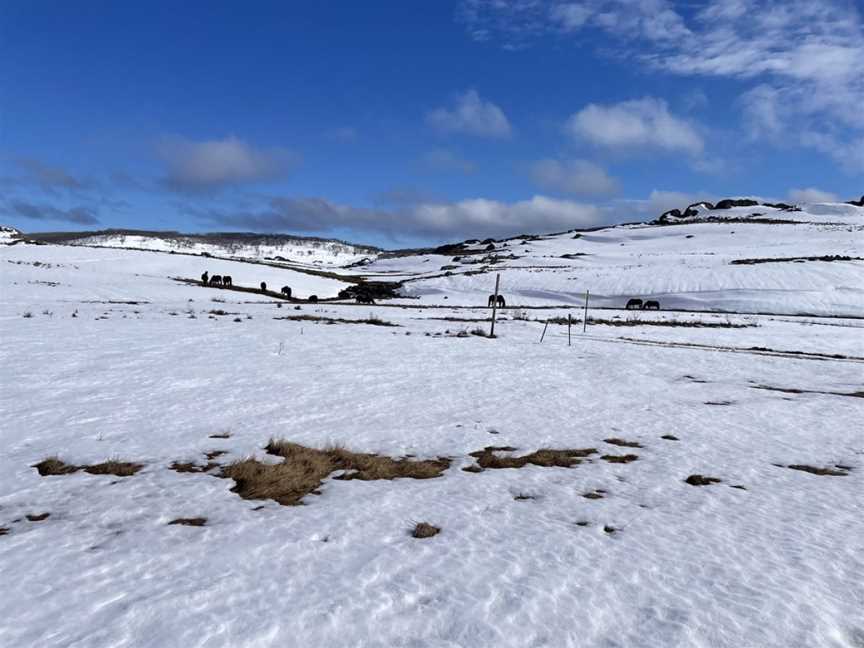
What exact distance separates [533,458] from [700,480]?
2.93 metres

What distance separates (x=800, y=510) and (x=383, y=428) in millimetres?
7875

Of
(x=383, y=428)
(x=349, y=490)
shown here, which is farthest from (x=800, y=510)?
(x=383, y=428)

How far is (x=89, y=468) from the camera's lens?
912cm

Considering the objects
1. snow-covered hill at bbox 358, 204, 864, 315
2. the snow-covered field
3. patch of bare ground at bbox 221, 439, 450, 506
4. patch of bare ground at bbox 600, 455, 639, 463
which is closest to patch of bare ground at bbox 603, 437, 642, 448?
the snow-covered field

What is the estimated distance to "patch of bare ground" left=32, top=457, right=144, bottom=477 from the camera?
8891 millimetres

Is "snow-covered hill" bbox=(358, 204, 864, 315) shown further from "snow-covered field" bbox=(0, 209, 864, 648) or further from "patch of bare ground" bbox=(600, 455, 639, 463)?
"patch of bare ground" bbox=(600, 455, 639, 463)

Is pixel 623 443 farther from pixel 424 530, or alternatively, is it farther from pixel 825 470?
pixel 424 530

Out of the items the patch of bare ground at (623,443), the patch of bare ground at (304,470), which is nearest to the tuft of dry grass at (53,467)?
the patch of bare ground at (304,470)

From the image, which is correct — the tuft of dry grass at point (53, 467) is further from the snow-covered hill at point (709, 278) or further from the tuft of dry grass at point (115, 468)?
the snow-covered hill at point (709, 278)

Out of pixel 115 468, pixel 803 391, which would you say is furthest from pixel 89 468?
pixel 803 391

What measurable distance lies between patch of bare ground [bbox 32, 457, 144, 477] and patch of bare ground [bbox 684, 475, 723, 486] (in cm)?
933

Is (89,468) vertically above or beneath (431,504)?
above

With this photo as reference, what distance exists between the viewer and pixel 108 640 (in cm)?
480

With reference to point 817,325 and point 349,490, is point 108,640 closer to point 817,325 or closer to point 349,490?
point 349,490
